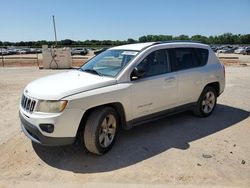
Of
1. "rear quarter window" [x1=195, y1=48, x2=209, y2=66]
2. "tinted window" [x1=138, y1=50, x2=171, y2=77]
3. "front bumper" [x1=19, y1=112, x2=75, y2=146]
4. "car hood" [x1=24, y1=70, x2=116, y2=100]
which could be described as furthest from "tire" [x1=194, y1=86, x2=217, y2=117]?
"front bumper" [x1=19, y1=112, x2=75, y2=146]

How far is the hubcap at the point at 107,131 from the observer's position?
4332 millimetres

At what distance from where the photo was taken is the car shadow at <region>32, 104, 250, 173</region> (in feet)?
13.5

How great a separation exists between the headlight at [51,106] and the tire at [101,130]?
0.51 meters

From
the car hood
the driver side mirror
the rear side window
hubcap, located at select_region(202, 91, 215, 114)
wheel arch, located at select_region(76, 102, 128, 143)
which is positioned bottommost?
hubcap, located at select_region(202, 91, 215, 114)

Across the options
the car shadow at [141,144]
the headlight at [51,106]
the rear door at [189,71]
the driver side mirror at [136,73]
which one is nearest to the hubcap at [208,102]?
the car shadow at [141,144]

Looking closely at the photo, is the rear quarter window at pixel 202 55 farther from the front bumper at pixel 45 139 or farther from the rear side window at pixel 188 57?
the front bumper at pixel 45 139

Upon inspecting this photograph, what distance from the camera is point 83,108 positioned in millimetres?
4008

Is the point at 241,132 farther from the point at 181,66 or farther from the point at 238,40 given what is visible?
the point at 238,40

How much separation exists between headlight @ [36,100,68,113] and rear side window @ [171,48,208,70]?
2584 millimetres

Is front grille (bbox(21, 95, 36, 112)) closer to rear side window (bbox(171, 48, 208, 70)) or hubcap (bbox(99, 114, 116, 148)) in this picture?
hubcap (bbox(99, 114, 116, 148))

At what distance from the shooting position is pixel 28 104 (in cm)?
422

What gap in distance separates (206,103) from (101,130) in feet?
10.2

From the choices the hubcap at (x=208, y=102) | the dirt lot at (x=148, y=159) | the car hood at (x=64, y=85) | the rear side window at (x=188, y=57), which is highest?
the rear side window at (x=188, y=57)

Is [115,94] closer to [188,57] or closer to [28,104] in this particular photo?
[28,104]
